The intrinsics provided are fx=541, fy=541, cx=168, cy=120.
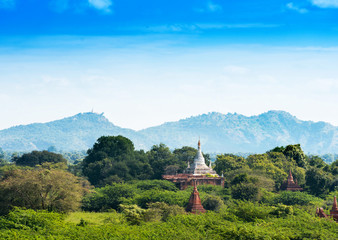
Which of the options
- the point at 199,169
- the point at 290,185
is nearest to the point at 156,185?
the point at 199,169

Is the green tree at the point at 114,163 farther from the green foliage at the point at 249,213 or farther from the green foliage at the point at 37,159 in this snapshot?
the green foliage at the point at 249,213

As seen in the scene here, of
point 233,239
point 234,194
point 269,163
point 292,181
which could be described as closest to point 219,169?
point 269,163

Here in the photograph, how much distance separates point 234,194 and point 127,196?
11.5 m

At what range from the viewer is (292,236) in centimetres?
3594

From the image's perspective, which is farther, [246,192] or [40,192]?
[246,192]

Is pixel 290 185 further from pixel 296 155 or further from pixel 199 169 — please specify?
pixel 296 155

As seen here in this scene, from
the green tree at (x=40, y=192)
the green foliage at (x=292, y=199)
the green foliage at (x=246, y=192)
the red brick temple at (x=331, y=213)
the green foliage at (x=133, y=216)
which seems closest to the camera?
the red brick temple at (x=331, y=213)

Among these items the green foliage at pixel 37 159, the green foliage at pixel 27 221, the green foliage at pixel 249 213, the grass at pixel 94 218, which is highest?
the green foliage at pixel 37 159

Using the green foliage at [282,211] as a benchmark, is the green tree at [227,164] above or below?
above

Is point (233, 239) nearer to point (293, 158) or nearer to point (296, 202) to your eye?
point (296, 202)

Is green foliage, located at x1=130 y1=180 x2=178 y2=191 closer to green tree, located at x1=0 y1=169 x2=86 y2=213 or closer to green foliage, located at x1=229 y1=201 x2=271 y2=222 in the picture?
green tree, located at x1=0 y1=169 x2=86 y2=213

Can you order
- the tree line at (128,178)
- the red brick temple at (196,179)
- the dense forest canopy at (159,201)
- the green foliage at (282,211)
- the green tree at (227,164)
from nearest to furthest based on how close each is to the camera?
the dense forest canopy at (159,201) < the green foliage at (282,211) < the tree line at (128,178) < the red brick temple at (196,179) < the green tree at (227,164)

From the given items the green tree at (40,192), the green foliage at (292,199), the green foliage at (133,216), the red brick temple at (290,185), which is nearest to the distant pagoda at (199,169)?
the red brick temple at (290,185)

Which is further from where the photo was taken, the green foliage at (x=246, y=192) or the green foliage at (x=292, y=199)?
the green foliage at (x=246, y=192)
